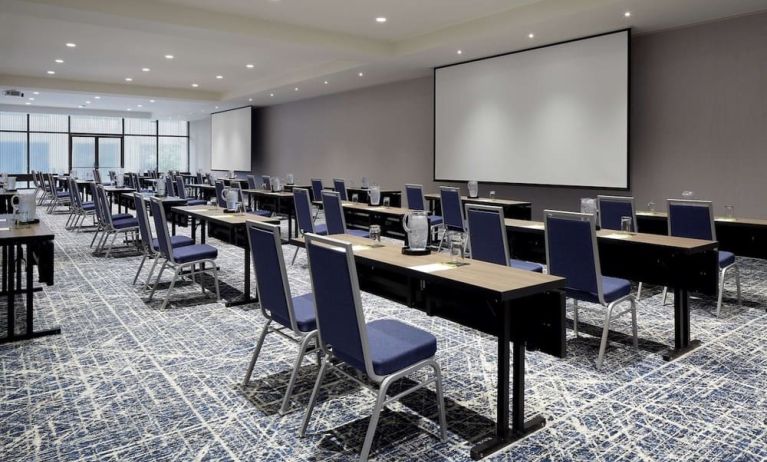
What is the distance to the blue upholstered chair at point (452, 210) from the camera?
21.1 feet

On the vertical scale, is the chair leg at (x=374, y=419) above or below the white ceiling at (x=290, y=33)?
below

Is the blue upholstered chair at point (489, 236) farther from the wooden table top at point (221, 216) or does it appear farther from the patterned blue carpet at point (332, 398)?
the wooden table top at point (221, 216)

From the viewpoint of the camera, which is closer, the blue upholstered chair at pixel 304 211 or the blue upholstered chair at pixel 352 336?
the blue upholstered chair at pixel 352 336

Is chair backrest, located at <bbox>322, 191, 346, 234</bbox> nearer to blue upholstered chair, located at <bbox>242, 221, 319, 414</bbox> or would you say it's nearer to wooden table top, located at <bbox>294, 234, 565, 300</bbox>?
wooden table top, located at <bbox>294, 234, 565, 300</bbox>

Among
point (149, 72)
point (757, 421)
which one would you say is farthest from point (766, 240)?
point (149, 72)

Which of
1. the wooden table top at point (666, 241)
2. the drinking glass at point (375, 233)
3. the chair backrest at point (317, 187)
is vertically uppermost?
the chair backrest at point (317, 187)

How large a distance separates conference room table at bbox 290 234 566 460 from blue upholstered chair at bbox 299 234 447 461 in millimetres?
237

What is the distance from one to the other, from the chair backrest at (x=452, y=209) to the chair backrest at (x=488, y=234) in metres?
2.51

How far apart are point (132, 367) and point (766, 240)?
476 cm

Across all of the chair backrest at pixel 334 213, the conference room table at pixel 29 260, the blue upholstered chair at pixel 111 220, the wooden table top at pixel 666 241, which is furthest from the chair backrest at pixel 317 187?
the wooden table top at pixel 666 241

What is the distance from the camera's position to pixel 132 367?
3209 mm

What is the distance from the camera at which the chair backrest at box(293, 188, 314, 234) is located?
5.86m

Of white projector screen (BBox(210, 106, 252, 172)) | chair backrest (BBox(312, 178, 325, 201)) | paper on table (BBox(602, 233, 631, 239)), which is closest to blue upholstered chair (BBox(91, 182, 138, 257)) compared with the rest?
chair backrest (BBox(312, 178, 325, 201))

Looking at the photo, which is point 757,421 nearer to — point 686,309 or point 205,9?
point 686,309
